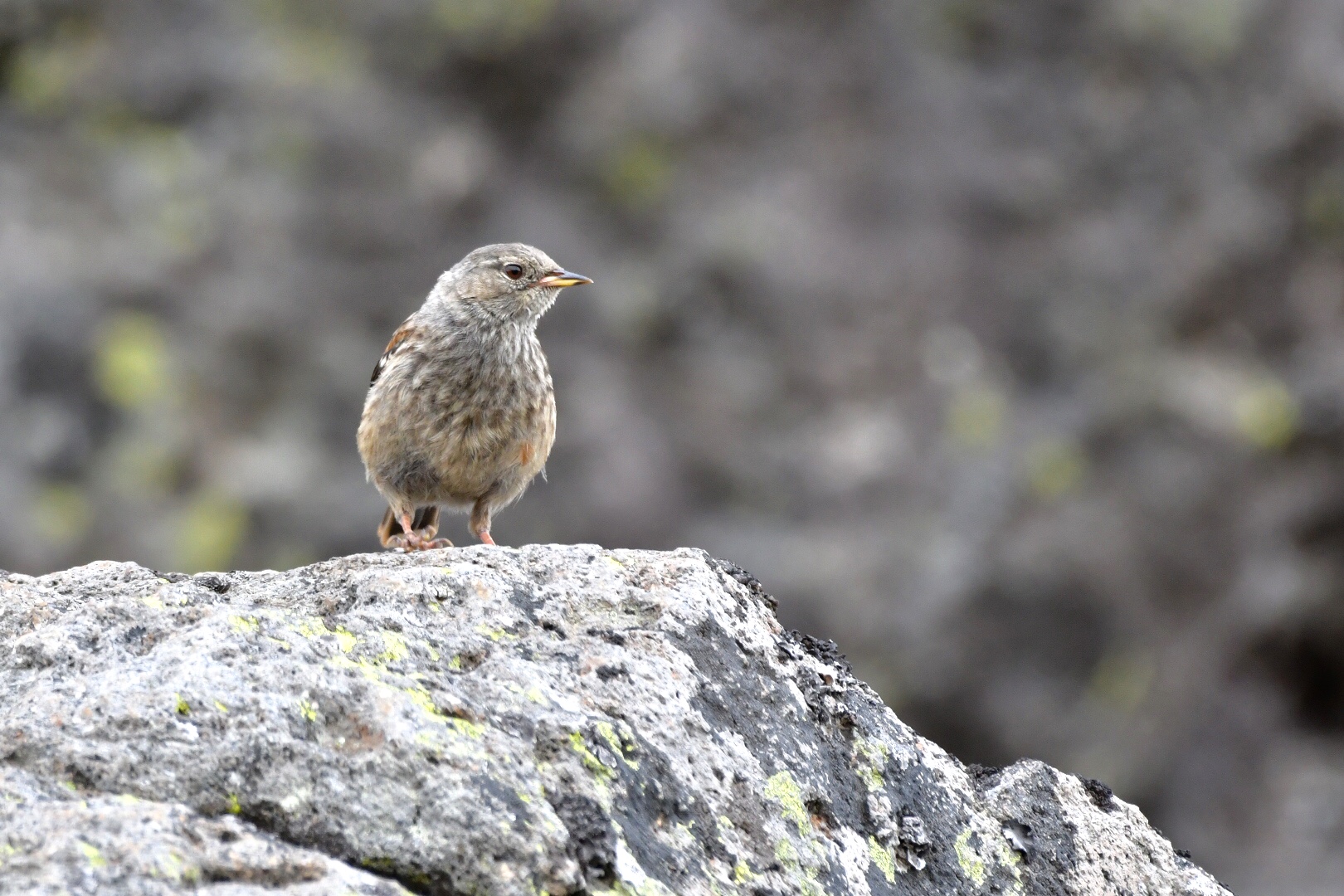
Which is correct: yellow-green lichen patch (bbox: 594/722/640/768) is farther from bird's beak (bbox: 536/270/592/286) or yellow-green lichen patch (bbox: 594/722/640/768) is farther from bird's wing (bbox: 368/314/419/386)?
bird's beak (bbox: 536/270/592/286)

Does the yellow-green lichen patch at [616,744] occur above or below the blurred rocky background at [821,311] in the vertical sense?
below

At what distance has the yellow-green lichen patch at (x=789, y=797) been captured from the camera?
3840 mm

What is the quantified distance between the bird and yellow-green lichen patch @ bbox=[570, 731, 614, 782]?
132 inches

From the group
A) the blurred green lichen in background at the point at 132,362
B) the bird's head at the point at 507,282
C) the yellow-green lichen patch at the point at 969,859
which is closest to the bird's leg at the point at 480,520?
the bird's head at the point at 507,282

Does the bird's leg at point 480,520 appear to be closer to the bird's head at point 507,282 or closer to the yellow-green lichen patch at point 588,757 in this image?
the bird's head at point 507,282

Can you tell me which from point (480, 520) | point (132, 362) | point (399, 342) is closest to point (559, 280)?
point (399, 342)

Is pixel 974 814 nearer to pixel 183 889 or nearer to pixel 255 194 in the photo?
pixel 183 889

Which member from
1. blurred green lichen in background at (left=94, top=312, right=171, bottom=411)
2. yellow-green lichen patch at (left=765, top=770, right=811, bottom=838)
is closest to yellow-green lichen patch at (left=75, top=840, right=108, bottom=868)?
yellow-green lichen patch at (left=765, top=770, right=811, bottom=838)

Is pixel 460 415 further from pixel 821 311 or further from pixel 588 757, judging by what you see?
pixel 821 311

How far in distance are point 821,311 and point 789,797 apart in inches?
473

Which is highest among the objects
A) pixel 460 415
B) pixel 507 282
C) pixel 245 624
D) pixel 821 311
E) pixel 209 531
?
pixel 821 311

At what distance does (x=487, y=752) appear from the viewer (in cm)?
351

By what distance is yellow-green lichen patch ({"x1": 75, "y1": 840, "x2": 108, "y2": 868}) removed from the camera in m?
2.94

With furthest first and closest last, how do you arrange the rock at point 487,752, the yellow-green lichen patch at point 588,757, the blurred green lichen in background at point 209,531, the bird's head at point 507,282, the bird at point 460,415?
1. the blurred green lichen in background at point 209,531
2. the bird's head at point 507,282
3. the bird at point 460,415
4. the yellow-green lichen patch at point 588,757
5. the rock at point 487,752
